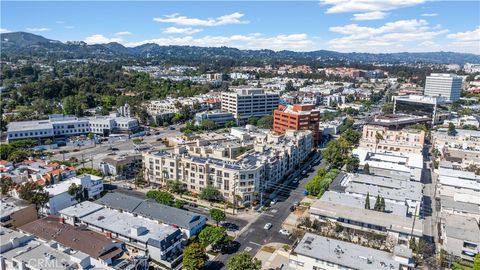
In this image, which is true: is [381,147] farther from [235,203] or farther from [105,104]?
[105,104]

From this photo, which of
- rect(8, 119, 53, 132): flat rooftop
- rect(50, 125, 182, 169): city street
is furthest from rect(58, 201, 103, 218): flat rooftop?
rect(8, 119, 53, 132): flat rooftop

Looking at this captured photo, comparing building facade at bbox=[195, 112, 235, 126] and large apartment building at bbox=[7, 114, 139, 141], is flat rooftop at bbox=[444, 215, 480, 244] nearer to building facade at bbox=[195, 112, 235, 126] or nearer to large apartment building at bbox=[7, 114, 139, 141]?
building facade at bbox=[195, 112, 235, 126]

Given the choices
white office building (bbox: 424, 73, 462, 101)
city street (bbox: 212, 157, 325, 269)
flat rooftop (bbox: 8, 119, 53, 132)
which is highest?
white office building (bbox: 424, 73, 462, 101)

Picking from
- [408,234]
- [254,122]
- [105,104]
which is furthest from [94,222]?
[105,104]

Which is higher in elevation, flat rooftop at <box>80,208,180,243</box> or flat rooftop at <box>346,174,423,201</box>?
flat rooftop at <box>80,208,180,243</box>

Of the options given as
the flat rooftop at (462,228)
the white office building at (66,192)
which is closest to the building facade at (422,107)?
the flat rooftop at (462,228)

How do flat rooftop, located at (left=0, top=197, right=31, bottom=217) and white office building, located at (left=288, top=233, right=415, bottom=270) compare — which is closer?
white office building, located at (left=288, top=233, right=415, bottom=270)

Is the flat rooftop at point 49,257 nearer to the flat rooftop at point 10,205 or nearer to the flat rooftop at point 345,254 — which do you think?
the flat rooftop at point 10,205
